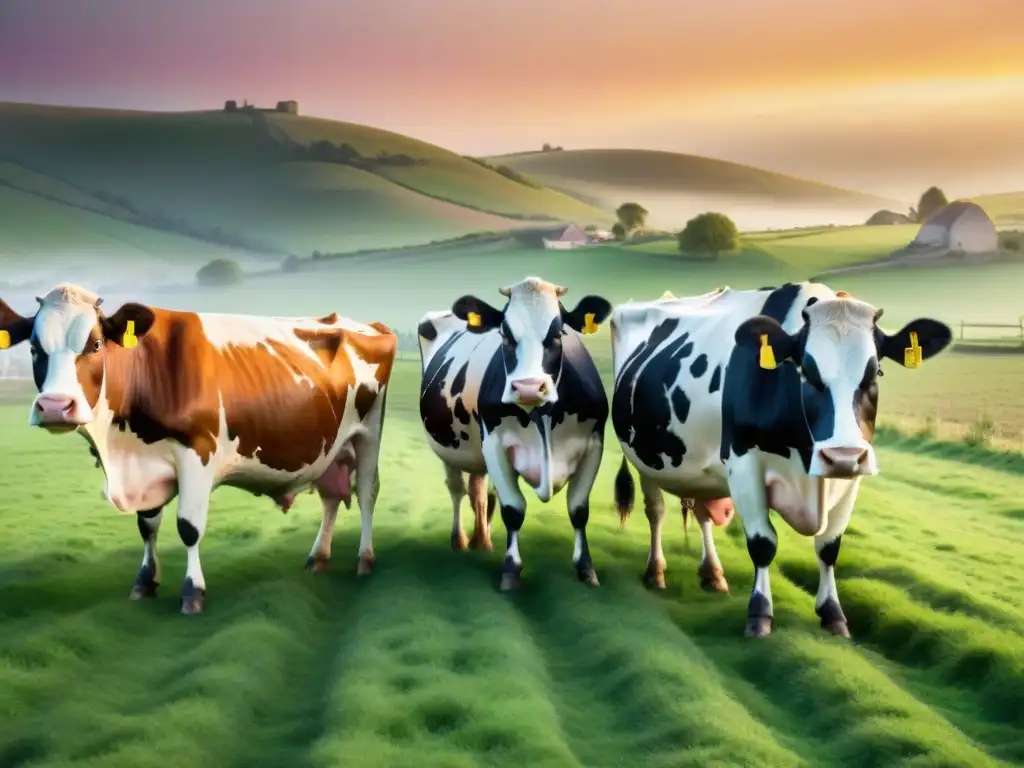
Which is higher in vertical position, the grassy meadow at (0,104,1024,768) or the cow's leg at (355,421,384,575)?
the cow's leg at (355,421,384,575)

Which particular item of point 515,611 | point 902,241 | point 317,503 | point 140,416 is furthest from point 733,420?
point 902,241

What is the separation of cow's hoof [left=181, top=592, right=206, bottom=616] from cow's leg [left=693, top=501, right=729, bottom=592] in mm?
3267

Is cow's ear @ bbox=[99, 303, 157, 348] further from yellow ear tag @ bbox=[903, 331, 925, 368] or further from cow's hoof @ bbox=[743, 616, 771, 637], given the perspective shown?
yellow ear tag @ bbox=[903, 331, 925, 368]

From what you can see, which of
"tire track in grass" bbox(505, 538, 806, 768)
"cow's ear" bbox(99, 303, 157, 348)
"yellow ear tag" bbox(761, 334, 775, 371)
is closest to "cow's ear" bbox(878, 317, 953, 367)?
"yellow ear tag" bbox(761, 334, 775, 371)

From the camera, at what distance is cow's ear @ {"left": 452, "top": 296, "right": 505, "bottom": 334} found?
23.7 ft

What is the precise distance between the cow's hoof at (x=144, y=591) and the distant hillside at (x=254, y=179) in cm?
1229

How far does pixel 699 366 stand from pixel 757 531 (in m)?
1.16

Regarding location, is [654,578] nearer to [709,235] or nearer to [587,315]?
[587,315]

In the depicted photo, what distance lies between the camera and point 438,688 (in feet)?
16.5

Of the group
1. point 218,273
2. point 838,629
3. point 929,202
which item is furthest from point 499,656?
point 929,202

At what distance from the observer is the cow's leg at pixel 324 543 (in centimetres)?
775

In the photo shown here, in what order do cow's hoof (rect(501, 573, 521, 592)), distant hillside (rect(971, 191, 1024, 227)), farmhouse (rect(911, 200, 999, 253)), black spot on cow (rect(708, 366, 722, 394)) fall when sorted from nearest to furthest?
black spot on cow (rect(708, 366, 722, 394)) < cow's hoof (rect(501, 573, 521, 592)) < farmhouse (rect(911, 200, 999, 253)) < distant hillside (rect(971, 191, 1024, 227))

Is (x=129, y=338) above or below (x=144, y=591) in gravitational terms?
above

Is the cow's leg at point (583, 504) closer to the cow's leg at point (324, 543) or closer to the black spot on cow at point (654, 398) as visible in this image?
the black spot on cow at point (654, 398)
